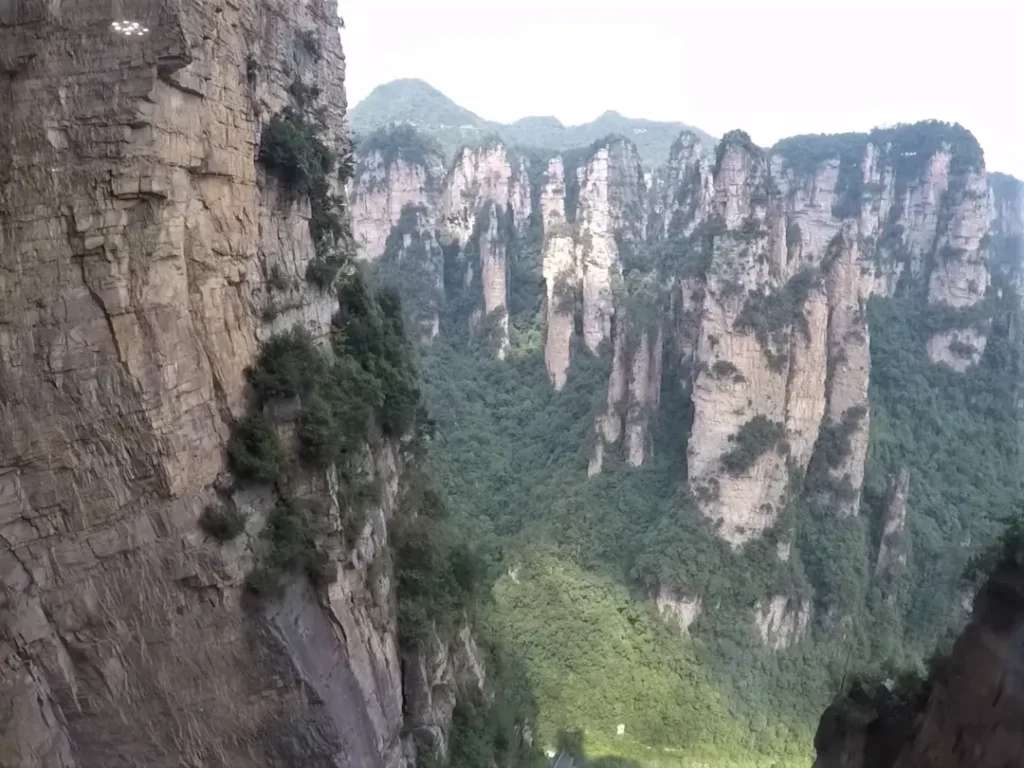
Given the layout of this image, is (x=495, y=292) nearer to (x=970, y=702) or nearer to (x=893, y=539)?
(x=893, y=539)

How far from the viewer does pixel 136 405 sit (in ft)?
25.0

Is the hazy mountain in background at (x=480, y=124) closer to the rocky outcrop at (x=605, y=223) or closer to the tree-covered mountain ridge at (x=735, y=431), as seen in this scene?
the rocky outcrop at (x=605, y=223)

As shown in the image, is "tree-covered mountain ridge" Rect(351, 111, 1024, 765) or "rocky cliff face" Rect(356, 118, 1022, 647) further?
"rocky cliff face" Rect(356, 118, 1022, 647)

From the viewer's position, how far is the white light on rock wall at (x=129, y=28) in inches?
283

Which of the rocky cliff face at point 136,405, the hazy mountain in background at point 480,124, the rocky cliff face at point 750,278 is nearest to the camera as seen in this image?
the rocky cliff face at point 136,405

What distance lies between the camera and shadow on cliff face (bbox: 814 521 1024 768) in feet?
24.2

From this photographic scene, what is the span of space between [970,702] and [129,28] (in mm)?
11802

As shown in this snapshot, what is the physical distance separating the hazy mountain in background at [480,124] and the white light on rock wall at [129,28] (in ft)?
233

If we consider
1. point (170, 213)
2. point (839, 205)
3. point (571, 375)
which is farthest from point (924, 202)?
point (170, 213)

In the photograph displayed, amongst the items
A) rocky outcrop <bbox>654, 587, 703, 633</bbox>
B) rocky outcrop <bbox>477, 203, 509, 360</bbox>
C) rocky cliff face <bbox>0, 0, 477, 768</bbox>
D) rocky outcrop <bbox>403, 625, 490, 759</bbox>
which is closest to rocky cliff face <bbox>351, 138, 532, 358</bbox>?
rocky outcrop <bbox>477, 203, 509, 360</bbox>

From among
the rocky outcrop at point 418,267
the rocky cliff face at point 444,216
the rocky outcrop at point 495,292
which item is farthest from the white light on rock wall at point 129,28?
the rocky cliff face at point 444,216

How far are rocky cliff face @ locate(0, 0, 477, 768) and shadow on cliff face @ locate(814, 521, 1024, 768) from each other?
720 cm

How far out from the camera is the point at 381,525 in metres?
11.9

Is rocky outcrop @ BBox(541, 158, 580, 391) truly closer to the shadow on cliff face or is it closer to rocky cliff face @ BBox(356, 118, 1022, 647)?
rocky cliff face @ BBox(356, 118, 1022, 647)
